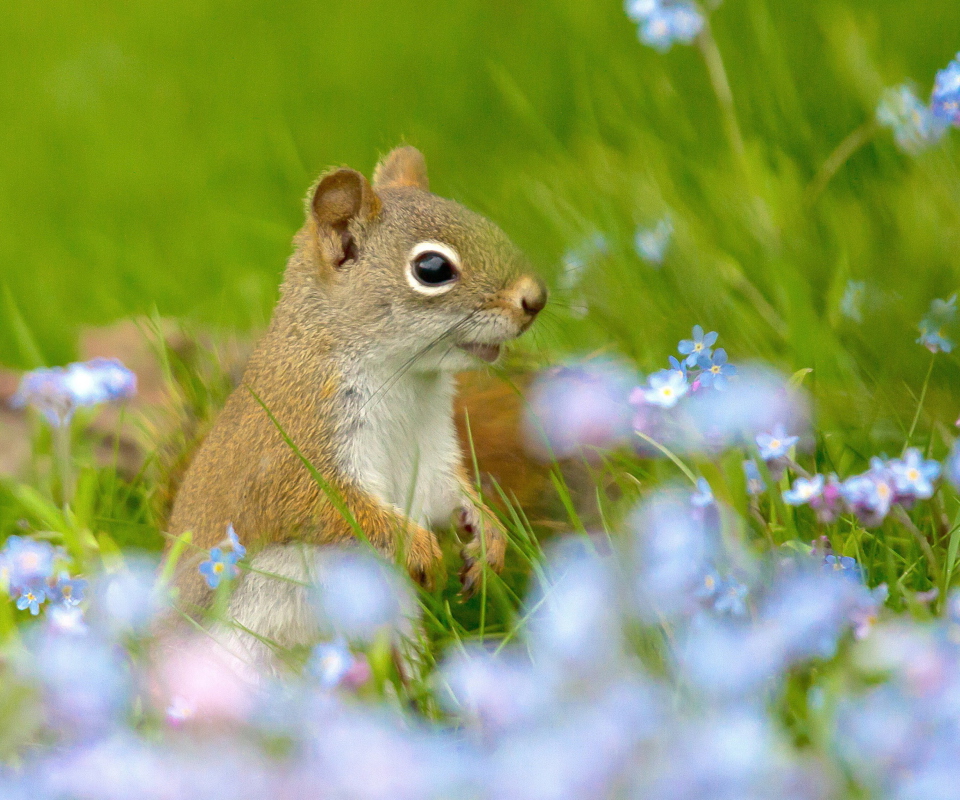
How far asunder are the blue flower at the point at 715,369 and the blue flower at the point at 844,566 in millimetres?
366

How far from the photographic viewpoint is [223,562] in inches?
86.0

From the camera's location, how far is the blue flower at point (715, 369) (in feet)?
7.02

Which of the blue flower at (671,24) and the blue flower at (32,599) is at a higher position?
the blue flower at (671,24)

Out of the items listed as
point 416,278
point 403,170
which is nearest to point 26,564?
point 416,278

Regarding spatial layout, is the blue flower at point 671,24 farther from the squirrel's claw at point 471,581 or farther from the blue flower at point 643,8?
the squirrel's claw at point 471,581

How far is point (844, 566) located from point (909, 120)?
65.4 inches

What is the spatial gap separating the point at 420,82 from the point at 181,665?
16.7 feet

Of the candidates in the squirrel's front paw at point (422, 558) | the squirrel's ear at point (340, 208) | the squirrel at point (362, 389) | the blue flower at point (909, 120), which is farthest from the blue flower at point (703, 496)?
the blue flower at point (909, 120)

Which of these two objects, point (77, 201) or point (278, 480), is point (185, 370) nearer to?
point (278, 480)

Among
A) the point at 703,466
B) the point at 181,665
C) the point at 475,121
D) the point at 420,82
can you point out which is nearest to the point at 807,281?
the point at 703,466

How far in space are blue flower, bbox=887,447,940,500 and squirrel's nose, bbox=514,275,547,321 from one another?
98 cm

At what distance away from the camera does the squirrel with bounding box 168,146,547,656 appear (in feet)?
8.26

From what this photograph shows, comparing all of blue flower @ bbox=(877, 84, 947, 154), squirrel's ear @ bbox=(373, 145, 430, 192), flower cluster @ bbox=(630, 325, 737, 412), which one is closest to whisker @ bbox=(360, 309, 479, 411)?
flower cluster @ bbox=(630, 325, 737, 412)

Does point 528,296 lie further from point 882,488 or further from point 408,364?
point 882,488
